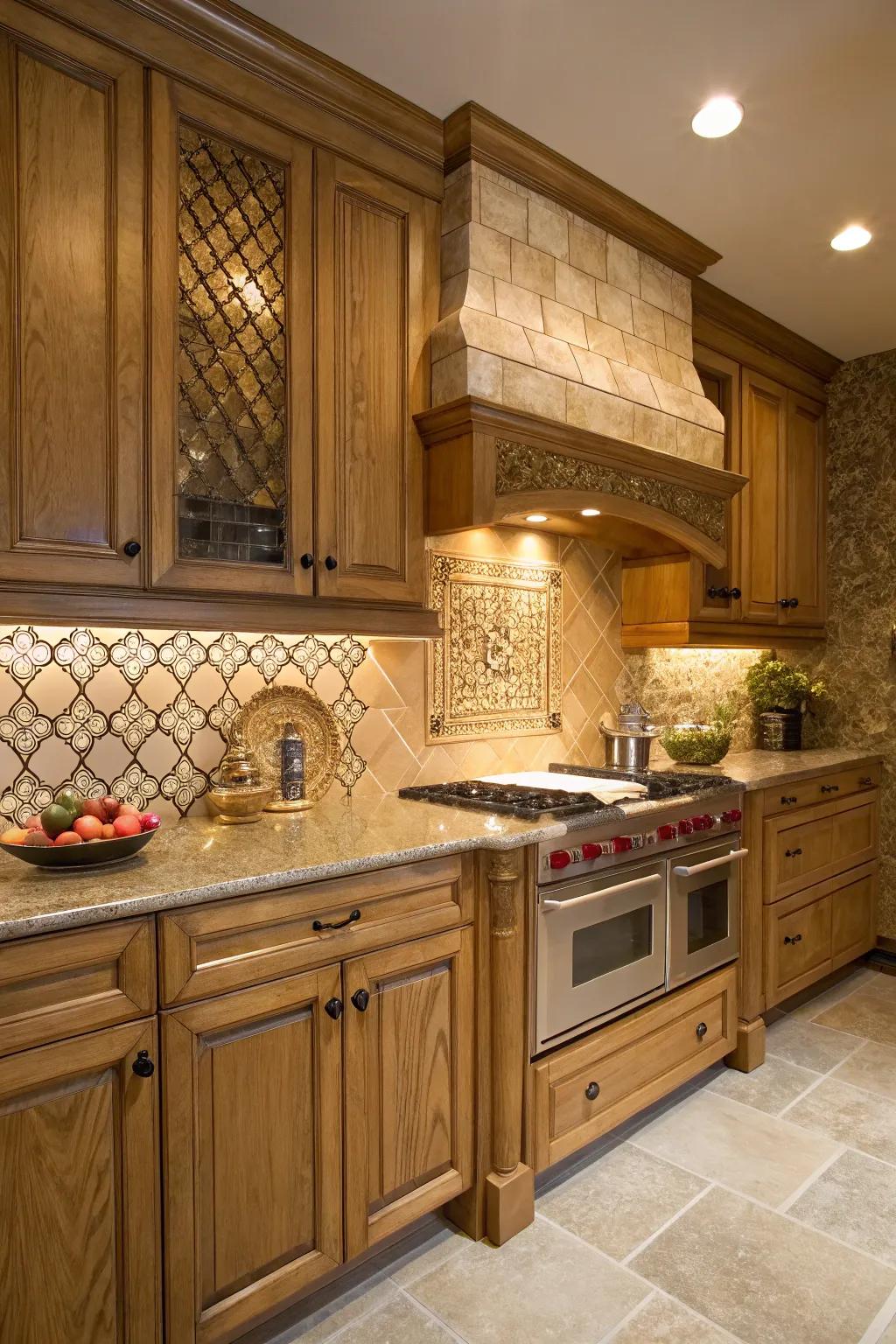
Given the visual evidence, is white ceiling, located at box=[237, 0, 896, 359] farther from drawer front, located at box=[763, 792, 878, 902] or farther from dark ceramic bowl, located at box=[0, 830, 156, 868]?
drawer front, located at box=[763, 792, 878, 902]

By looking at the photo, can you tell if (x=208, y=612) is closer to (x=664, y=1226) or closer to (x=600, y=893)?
(x=600, y=893)

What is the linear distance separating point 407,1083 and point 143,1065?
26.1 inches

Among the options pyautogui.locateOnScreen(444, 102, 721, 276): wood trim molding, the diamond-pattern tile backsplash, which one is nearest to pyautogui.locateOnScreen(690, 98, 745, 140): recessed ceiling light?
pyautogui.locateOnScreen(444, 102, 721, 276): wood trim molding

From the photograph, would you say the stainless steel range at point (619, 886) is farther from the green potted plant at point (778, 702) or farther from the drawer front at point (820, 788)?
the green potted plant at point (778, 702)

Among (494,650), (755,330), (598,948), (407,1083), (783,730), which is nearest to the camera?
(407,1083)

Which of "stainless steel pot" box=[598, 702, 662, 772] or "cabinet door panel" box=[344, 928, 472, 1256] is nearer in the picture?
"cabinet door panel" box=[344, 928, 472, 1256]

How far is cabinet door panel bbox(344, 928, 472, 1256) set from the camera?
176 centimetres

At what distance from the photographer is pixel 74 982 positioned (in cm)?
137

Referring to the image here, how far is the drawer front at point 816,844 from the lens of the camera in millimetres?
3105

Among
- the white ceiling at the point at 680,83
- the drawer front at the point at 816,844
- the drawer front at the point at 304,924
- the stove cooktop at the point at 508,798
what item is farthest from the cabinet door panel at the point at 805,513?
the drawer front at the point at 304,924

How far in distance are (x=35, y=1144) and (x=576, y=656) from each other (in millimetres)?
2404

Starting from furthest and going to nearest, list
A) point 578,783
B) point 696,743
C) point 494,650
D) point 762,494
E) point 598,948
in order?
1. point 762,494
2. point 696,743
3. point 494,650
4. point 578,783
5. point 598,948

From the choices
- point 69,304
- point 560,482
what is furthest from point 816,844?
point 69,304

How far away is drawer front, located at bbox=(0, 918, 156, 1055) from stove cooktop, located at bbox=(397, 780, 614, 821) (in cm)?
101
